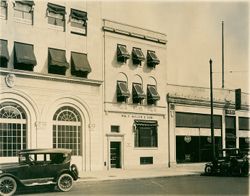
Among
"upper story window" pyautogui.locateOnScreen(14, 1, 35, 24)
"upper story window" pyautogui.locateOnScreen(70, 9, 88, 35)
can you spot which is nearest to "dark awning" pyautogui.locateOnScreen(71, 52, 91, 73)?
"upper story window" pyautogui.locateOnScreen(70, 9, 88, 35)

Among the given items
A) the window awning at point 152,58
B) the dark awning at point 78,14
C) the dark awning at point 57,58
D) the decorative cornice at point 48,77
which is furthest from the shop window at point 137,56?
the dark awning at point 57,58

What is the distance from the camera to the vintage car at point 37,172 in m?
17.7

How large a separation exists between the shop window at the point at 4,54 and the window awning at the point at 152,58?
13.1 m

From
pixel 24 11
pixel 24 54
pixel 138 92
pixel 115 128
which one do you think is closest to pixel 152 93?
pixel 138 92

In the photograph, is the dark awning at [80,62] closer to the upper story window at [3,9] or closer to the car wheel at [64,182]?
the upper story window at [3,9]

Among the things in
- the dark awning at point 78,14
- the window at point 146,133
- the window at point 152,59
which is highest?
the dark awning at point 78,14

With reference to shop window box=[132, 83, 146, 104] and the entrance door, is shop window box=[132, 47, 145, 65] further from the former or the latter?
the entrance door

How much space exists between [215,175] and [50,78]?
12423 mm

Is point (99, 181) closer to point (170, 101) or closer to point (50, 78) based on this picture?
point (50, 78)

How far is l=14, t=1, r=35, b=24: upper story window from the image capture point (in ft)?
89.4

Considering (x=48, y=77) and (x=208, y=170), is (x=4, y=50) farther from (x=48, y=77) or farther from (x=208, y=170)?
(x=208, y=170)

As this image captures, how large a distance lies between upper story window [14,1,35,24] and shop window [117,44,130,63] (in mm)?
7825

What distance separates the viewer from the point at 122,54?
33062 mm

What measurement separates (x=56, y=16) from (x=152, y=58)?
9.61m
